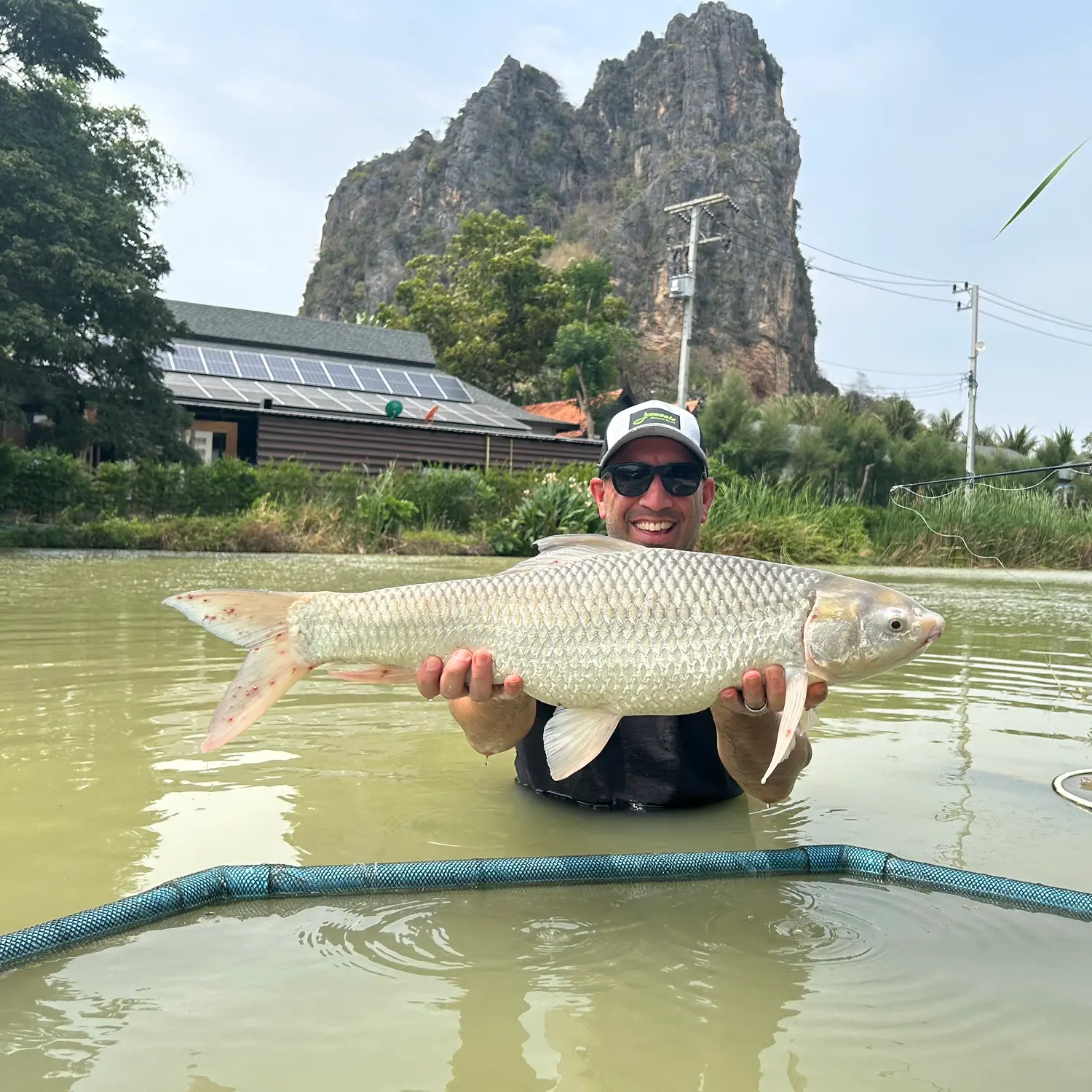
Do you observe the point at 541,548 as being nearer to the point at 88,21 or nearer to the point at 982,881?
the point at 982,881

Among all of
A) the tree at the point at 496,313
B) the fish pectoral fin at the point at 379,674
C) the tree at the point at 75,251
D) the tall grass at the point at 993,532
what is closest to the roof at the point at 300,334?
the tree at the point at 496,313

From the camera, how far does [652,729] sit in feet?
10.7

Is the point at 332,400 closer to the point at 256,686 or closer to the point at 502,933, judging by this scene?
the point at 256,686

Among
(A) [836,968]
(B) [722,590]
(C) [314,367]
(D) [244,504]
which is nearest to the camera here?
(A) [836,968]

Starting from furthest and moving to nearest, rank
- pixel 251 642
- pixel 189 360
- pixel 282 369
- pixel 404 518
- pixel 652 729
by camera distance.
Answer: pixel 282 369 < pixel 189 360 < pixel 404 518 < pixel 652 729 < pixel 251 642

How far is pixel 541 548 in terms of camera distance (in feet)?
9.33

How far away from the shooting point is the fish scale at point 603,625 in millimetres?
2451

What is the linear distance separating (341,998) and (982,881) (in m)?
1.55

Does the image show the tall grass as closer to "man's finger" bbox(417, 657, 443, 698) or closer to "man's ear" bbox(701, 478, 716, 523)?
"man's ear" bbox(701, 478, 716, 523)

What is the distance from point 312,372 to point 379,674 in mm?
29076

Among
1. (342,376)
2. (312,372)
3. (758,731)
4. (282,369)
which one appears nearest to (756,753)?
(758,731)

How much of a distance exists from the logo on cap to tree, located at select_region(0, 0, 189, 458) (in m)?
14.7

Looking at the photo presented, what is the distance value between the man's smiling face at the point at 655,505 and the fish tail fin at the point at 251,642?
50.5 inches

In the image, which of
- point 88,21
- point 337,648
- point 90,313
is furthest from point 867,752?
point 88,21
